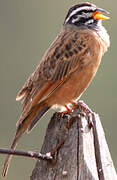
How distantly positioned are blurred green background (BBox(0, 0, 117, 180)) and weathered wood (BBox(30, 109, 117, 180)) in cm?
1074

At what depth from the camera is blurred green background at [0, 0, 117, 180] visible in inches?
776

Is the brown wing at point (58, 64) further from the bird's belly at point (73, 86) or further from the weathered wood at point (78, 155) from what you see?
the weathered wood at point (78, 155)

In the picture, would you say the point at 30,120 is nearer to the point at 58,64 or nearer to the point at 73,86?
the point at 73,86

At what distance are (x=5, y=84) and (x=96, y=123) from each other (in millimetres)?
16205

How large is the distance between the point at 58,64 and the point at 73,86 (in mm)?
403

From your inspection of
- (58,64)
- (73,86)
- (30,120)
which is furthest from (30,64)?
(30,120)

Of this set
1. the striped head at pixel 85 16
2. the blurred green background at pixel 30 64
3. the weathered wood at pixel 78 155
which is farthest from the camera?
the blurred green background at pixel 30 64

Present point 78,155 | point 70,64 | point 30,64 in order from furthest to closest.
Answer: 1. point 30,64
2. point 70,64
3. point 78,155

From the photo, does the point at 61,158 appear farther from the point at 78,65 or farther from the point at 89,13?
the point at 89,13

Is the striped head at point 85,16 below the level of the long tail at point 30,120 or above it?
above

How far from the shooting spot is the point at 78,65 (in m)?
8.55

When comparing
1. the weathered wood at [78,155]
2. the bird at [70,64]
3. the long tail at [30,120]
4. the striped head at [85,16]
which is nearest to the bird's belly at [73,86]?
the bird at [70,64]

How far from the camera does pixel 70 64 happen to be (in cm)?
859

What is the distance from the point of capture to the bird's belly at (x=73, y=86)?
8.34m
